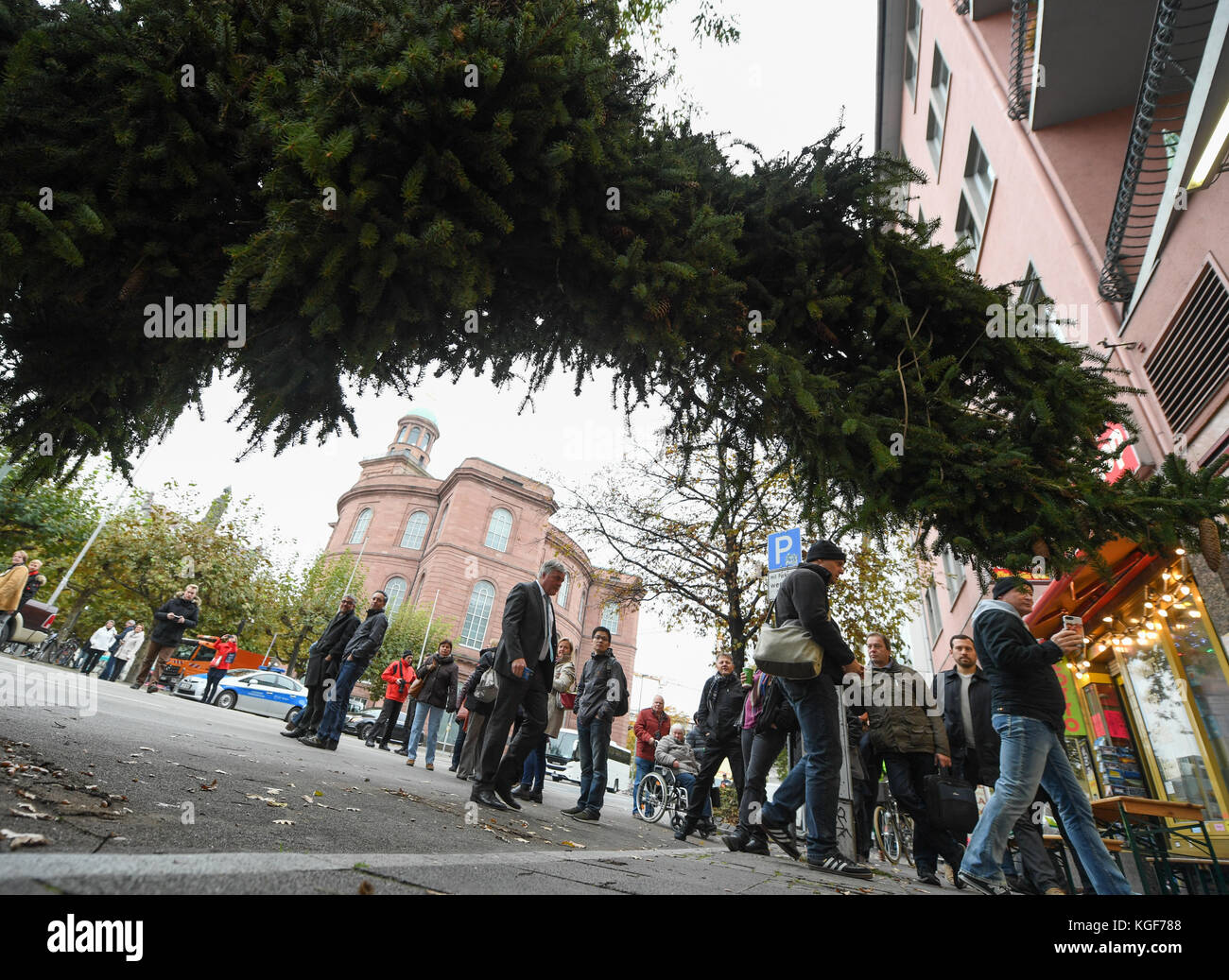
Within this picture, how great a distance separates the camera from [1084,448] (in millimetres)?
4574

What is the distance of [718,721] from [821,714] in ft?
10.8

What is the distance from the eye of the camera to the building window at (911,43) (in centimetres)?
1857

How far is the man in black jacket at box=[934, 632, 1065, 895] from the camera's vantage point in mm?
5430

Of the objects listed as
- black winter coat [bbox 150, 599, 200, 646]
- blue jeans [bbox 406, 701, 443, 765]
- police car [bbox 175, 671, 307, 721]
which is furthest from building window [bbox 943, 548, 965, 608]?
police car [bbox 175, 671, 307, 721]

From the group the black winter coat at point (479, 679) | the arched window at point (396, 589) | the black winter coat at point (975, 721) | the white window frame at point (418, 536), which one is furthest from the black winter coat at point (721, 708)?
the white window frame at point (418, 536)

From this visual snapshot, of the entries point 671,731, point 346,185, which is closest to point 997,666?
point 346,185

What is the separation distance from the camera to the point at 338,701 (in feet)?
27.2

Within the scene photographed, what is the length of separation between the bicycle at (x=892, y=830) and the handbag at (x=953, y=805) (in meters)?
4.81

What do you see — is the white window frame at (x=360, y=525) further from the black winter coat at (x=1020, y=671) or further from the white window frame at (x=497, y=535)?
the black winter coat at (x=1020, y=671)

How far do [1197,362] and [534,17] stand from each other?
8.39m

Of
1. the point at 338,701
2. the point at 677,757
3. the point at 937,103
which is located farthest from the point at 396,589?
the point at 937,103

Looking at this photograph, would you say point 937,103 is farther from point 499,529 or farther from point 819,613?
point 499,529
